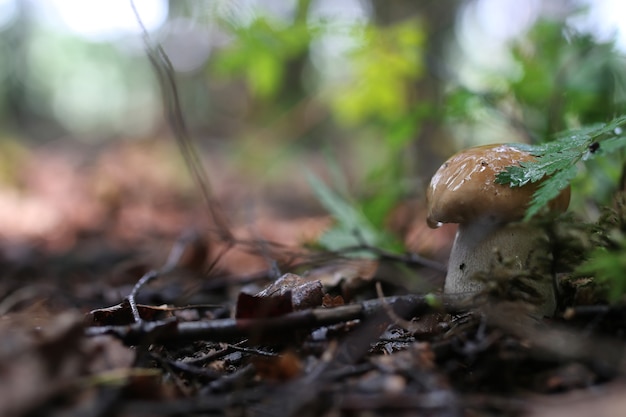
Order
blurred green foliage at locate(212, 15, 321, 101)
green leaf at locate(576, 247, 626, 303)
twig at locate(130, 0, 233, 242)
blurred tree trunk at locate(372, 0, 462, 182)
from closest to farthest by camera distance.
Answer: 1. green leaf at locate(576, 247, 626, 303)
2. twig at locate(130, 0, 233, 242)
3. blurred green foliage at locate(212, 15, 321, 101)
4. blurred tree trunk at locate(372, 0, 462, 182)

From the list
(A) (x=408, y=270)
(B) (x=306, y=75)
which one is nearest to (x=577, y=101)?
(A) (x=408, y=270)

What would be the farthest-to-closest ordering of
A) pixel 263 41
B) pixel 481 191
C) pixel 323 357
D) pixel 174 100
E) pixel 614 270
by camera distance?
pixel 263 41 → pixel 174 100 → pixel 481 191 → pixel 323 357 → pixel 614 270

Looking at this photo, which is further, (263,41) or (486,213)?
→ (263,41)

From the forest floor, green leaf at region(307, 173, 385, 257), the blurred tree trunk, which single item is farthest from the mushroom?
the blurred tree trunk

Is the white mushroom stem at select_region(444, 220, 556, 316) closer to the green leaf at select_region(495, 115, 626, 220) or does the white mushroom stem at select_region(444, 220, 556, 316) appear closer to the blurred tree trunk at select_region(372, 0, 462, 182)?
the green leaf at select_region(495, 115, 626, 220)

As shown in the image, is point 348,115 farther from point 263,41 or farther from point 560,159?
point 560,159

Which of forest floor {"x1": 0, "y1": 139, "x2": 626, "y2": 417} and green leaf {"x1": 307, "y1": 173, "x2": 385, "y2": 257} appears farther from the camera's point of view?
green leaf {"x1": 307, "y1": 173, "x2": 385, "y2": 257}

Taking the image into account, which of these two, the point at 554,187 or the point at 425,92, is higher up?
the point at 425,92

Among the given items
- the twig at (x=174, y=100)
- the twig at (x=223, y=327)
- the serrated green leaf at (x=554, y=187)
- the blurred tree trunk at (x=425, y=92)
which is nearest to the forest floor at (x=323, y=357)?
the twig at (x=223, y=327)

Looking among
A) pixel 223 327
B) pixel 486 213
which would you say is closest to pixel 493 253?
pixel 486 213
